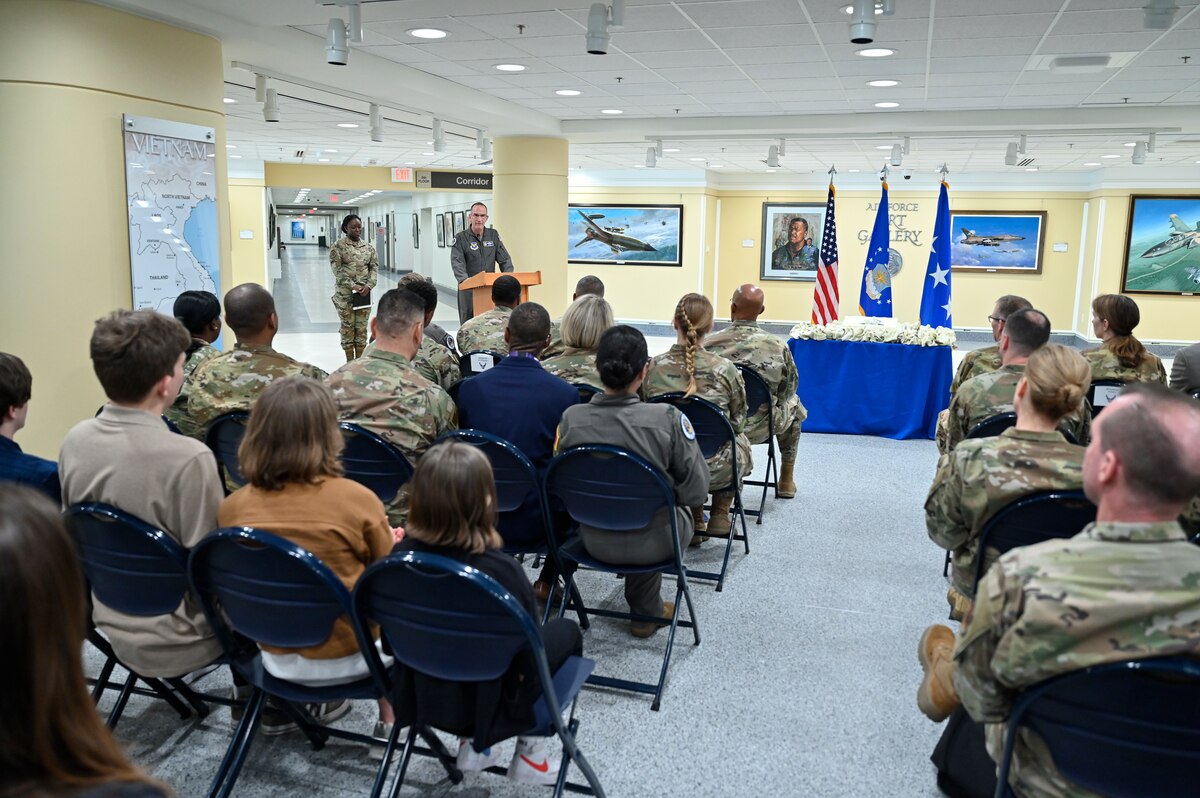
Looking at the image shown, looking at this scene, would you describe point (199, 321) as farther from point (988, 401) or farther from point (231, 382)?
point (988, 401)

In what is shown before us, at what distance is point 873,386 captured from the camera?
7117mm

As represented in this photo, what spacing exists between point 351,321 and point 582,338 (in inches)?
240

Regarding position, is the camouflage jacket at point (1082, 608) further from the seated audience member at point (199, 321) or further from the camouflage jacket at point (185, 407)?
the seated audience member at point (199, 321)

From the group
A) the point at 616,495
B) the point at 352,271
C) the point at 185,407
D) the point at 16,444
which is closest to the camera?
the point at 16,444

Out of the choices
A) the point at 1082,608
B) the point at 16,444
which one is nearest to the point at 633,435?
the point at 1082,608

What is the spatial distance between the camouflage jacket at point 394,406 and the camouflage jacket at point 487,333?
2.16m

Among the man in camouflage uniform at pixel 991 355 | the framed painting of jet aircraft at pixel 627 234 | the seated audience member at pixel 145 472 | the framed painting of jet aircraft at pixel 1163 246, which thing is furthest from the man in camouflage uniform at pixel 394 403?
the framed painting of jet aircraft at pixel 1163 246

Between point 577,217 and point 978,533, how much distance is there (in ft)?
48.8

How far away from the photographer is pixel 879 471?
604cm

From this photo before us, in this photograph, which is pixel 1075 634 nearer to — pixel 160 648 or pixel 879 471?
pixel 160 648

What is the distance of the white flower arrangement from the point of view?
697 cm

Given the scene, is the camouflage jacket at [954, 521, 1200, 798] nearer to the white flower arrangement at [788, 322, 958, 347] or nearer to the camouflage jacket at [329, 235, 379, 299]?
the white flower arrangement at [788, 322, 958, 347]

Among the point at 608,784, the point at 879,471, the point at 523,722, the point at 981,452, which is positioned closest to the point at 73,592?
the point at 523,722

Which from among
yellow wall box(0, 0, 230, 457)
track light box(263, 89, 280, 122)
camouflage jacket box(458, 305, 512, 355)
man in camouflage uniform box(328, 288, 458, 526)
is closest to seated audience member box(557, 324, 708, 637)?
man in camouflage uniform box(328, 288, 458, 526)
